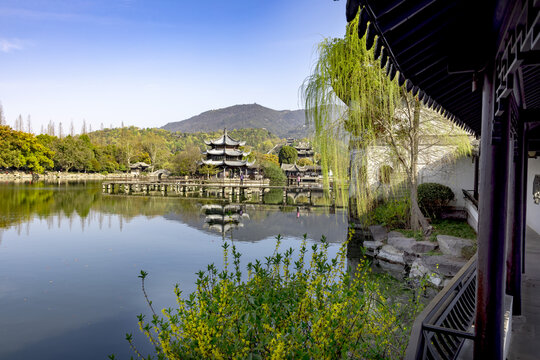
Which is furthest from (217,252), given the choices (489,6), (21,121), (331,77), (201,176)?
(21,121)

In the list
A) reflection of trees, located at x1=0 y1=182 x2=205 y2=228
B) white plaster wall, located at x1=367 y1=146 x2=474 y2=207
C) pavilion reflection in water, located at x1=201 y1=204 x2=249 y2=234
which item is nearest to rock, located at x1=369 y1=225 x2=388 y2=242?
white plaster wall, located at x1=367 y1=146 x2=474 y2=207

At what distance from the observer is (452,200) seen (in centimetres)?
1071

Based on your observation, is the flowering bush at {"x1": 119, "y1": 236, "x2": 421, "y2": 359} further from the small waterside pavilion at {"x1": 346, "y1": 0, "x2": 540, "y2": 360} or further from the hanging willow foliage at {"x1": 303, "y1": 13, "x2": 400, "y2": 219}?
the hanging willow foliage at {"x1": 303, "y1": 13, "x2": 400, "y2": 219}

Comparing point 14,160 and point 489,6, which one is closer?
point 489,6

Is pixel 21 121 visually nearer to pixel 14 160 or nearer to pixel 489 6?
pixel 14 160

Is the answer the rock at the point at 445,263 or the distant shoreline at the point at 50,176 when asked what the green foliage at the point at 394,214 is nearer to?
the rock at the point at 445,263

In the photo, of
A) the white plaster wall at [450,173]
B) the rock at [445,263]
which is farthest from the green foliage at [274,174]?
the rock at [445,263]

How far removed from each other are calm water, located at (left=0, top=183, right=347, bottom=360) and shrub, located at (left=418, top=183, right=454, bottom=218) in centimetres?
269

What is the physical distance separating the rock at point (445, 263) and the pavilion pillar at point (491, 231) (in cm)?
491

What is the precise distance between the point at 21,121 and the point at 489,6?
86122 mm

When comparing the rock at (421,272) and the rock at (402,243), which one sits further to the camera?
the rock at (402,243)

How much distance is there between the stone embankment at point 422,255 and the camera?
6.31m

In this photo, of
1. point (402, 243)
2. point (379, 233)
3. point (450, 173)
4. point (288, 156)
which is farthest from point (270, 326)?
point (288, 156)

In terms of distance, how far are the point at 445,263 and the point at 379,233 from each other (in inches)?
123
